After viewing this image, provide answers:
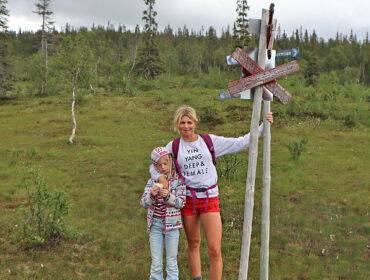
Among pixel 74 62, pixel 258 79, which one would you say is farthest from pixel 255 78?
pixel 74 62

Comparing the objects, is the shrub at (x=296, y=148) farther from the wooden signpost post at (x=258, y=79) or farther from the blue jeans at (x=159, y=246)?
the blue jeans at (x=159, y=246)

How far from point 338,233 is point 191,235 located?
17.1 feet

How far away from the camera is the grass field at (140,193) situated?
6.12 meters

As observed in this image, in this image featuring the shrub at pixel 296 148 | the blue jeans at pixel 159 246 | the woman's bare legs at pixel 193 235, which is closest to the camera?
the blue jeans at pixel 159 246

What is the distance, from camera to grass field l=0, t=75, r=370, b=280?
6125 mm

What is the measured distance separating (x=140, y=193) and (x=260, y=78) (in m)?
7.93

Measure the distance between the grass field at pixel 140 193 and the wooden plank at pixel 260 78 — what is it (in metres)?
3.55

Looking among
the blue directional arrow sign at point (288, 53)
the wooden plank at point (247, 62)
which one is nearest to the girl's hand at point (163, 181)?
the wooden plank at point (247, 62)

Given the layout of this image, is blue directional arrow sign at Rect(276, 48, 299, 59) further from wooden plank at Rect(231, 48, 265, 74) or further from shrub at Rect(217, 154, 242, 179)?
shrub at Rect(217, 154, 242, 179)

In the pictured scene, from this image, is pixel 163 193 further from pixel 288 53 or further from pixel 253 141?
pixel 288 53

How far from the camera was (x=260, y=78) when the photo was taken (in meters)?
3.97

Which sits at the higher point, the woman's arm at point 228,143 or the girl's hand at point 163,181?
the woman's arm at point 228,143

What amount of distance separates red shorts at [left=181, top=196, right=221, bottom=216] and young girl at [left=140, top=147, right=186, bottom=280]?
0.15 metres

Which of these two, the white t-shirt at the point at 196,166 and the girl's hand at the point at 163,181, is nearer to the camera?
the girl's hand at the point at 163,181
